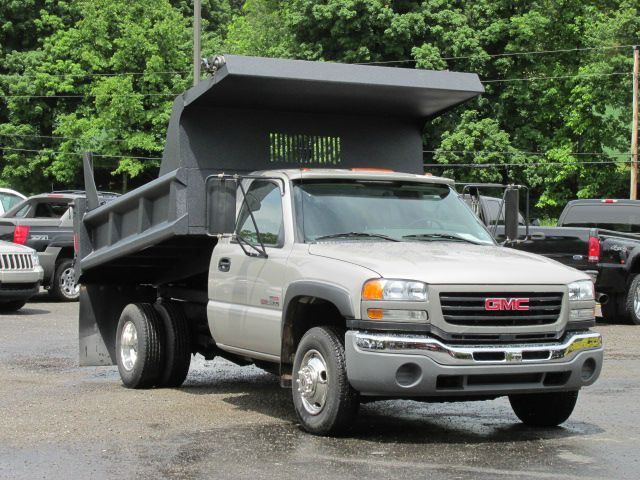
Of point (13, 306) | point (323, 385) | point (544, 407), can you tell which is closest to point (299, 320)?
point (323, 385)

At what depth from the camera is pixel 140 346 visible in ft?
35.0

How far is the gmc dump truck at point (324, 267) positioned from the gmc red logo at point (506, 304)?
14mm

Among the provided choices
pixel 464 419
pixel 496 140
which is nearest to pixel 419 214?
pixel 464 419

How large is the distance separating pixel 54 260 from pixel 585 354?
14.5m

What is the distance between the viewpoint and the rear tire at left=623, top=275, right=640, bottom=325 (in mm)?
18078

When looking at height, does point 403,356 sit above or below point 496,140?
below

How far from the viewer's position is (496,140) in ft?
159

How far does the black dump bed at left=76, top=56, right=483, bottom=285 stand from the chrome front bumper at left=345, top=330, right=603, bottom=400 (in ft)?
7.85

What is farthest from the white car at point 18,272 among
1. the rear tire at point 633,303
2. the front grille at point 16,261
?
the rear tire at point 633,303

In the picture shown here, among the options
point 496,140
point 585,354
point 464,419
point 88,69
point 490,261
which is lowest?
point 464,419

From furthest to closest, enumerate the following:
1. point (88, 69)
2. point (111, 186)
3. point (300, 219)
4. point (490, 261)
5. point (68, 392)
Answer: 1. point (111, 186)
2. point (88, 69)
3. point (68, 392)
4. point (300, 219)
5. point (490, 261)

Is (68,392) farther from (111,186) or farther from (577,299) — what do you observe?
(111,186)

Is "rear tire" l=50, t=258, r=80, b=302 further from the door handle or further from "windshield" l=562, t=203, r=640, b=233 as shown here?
the door handle

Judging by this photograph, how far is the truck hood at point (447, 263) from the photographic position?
7816 mm
